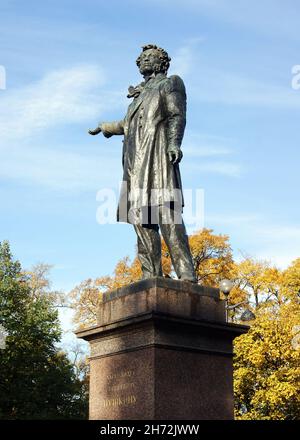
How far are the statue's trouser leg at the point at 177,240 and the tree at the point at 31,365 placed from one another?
73.7 ft

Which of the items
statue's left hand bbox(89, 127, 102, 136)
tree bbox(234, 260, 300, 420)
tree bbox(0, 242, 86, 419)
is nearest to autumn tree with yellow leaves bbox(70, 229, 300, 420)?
tree bbox(234, 260, 300, 420)

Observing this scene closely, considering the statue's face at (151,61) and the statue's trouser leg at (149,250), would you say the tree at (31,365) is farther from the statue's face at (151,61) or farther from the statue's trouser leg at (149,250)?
the statue's face at (151,61)

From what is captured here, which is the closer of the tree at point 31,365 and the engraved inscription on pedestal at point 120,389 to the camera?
the engraved inscription on pedestal at point 120,389

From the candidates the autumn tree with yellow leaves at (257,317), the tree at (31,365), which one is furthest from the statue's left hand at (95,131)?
the tree at (31,365)

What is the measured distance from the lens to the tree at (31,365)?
3158 centimetres

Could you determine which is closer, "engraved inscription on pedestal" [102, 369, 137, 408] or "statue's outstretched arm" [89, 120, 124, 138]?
"engraved inscription on pedestal" [102, 369, 137, 408]

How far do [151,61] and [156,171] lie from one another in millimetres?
1889

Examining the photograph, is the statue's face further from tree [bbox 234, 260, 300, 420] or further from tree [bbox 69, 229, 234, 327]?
tree [bbox 69, 229, 234, 327]

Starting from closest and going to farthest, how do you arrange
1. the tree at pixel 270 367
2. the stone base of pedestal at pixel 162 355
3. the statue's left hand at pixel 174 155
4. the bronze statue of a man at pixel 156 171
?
the stone base of pedestal at pixel 162 355 → the bronze statue of a man at pixel 156 171 → the statue's left hand at pixel 174 155 → the tree at pixel 270 367

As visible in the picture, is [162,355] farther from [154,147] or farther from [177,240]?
[154,147]

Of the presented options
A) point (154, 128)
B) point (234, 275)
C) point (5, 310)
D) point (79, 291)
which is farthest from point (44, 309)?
point (154, 128)

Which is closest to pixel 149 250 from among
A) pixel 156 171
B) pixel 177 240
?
pixel 177 240

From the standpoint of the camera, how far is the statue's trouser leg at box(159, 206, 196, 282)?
33.4ft
